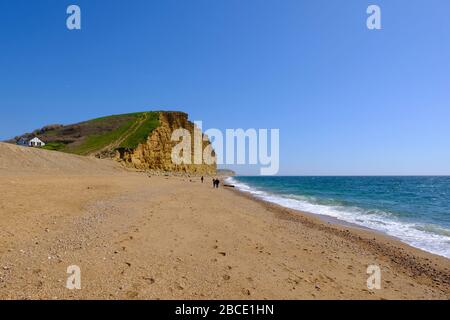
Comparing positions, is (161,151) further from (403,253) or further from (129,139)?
(403,253)

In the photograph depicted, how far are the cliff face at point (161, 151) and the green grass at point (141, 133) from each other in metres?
0.92

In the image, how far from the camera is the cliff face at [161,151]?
58494 millimetres

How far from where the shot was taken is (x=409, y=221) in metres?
19.7

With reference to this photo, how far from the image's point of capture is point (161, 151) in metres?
66.8

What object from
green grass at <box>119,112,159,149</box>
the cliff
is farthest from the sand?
green grass at <box>119,112,159,149</box>

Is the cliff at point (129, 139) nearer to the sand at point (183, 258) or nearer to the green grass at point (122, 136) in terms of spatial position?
the green grass at point (122, 136)

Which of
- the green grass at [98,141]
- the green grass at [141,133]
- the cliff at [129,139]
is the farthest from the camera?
the green grass at [141,133]

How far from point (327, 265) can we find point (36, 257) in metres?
7.80

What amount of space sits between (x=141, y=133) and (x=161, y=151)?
20.4 ft

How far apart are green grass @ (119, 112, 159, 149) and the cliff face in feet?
3.03

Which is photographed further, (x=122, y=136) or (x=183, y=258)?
(x=122, y=136)

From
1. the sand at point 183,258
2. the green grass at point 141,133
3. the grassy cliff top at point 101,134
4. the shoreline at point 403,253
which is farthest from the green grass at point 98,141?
the shoreline at point 403,253

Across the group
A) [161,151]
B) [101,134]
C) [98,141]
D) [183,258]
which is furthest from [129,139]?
[183,258]

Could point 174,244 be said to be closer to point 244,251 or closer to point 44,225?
point 244,251
